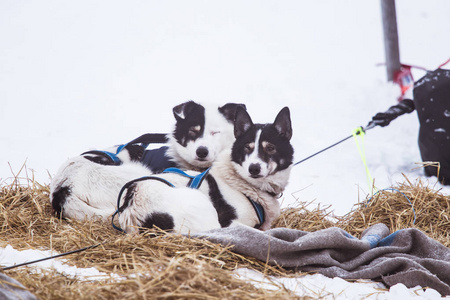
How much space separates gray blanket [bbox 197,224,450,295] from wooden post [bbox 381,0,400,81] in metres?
4.66

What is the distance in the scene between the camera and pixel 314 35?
7.57 metres

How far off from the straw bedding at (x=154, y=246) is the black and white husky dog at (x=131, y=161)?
0.15m

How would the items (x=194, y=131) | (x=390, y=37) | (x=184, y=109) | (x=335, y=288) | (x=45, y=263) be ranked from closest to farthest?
1. (x=335, y=288)
2. (x=45, y=263)
3. (x=194, y=131)
4. (x=184, y=109)
5. (x=390, y=37)

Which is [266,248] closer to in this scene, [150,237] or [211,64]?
[150,237]

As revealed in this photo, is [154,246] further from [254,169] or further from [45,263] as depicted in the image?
[254,169]

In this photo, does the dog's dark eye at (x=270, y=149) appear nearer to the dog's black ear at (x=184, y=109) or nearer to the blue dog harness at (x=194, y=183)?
the blue dog harness at (x=194, y=183)

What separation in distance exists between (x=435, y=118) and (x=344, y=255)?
2775 millimetres

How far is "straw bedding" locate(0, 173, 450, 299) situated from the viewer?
66.9 inches

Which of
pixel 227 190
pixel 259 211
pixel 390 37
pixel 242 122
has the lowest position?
pixel 259 211

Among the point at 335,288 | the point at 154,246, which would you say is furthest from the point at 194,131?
the point at 335,288

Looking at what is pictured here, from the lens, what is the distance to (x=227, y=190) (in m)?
2.72

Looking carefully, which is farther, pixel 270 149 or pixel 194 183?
pixel 270 149

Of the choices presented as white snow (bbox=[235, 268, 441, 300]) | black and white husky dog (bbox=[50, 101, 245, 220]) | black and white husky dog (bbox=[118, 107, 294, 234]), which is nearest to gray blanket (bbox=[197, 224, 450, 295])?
white snow (bbox=[235, 268, 441, 300])

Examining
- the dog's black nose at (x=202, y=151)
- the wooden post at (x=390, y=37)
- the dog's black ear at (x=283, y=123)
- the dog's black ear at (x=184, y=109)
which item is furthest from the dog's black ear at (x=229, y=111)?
the wooden post at (x=390, y=37)
